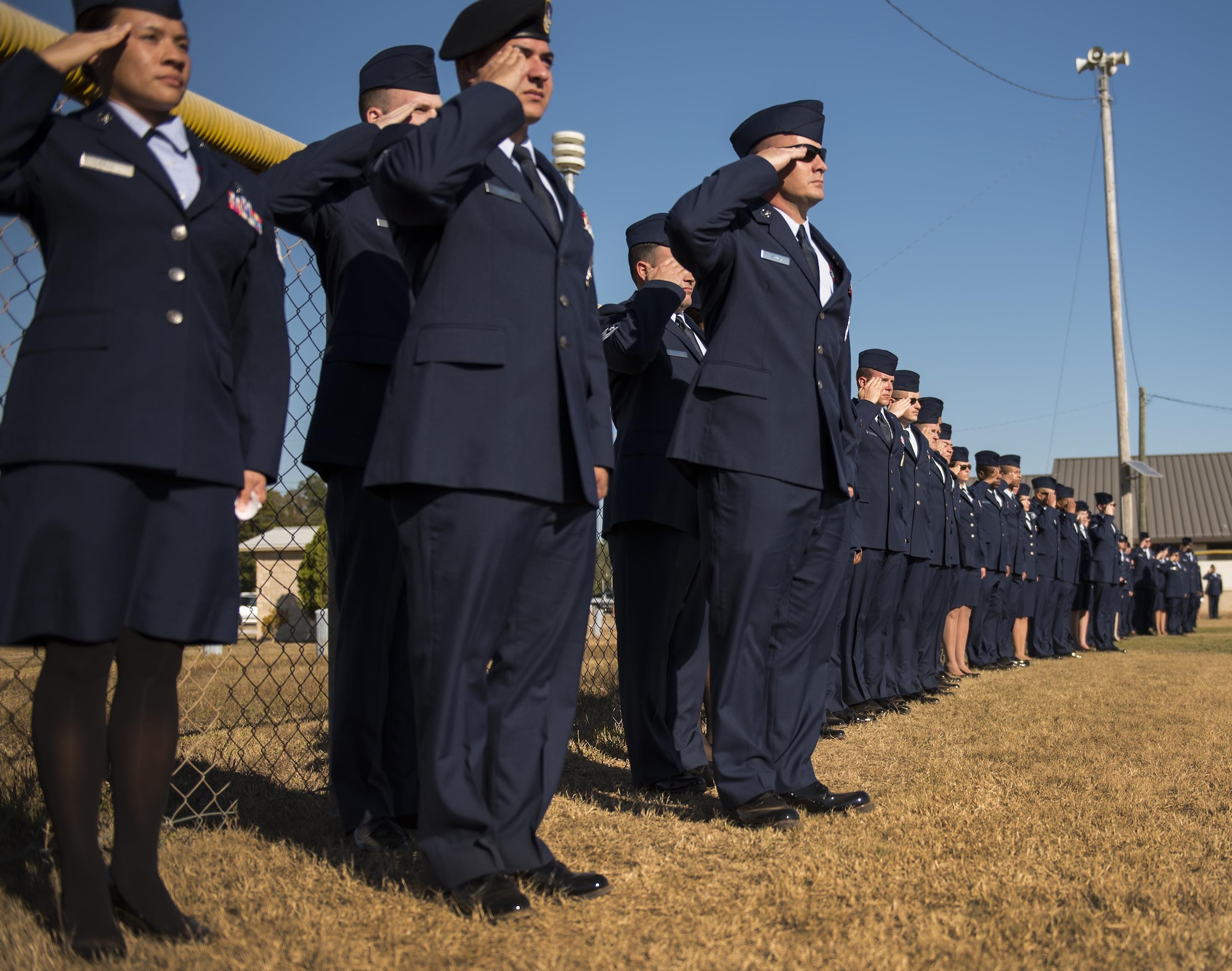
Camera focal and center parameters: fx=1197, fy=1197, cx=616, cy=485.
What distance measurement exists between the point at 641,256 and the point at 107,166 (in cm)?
311

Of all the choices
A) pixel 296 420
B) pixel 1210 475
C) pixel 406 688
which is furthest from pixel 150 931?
pixel 1210 475

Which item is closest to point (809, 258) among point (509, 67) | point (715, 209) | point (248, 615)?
point (715, 209)

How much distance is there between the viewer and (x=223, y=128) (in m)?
3.79

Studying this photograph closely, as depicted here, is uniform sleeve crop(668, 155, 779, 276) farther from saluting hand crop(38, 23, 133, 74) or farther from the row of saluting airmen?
saluting hand crop(38, 23, 133, 74)

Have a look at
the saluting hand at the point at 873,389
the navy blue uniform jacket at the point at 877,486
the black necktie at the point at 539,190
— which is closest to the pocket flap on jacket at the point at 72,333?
the black necktie at the point at 539,190

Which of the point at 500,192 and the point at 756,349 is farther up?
the point at 500,192

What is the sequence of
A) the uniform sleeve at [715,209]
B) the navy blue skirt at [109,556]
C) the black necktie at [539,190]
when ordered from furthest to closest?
the uniform sleeve at [715,209] → the black necktie at [539,190] → the navy blue skirt at [109,556]

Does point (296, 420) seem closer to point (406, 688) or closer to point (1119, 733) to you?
point (406, 688)

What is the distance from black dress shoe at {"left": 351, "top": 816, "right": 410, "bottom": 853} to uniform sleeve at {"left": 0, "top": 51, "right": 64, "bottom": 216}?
198 centimetres

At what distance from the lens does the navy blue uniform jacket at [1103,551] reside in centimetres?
1723

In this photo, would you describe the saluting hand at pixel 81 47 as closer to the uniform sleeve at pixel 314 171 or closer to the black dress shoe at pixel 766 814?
the uniform sleeve at pixel 314 171

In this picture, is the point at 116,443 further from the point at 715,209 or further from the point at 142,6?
the point at 715,209

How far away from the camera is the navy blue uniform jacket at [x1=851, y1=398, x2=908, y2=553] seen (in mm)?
7582

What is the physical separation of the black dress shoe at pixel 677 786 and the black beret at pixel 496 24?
285 cm
